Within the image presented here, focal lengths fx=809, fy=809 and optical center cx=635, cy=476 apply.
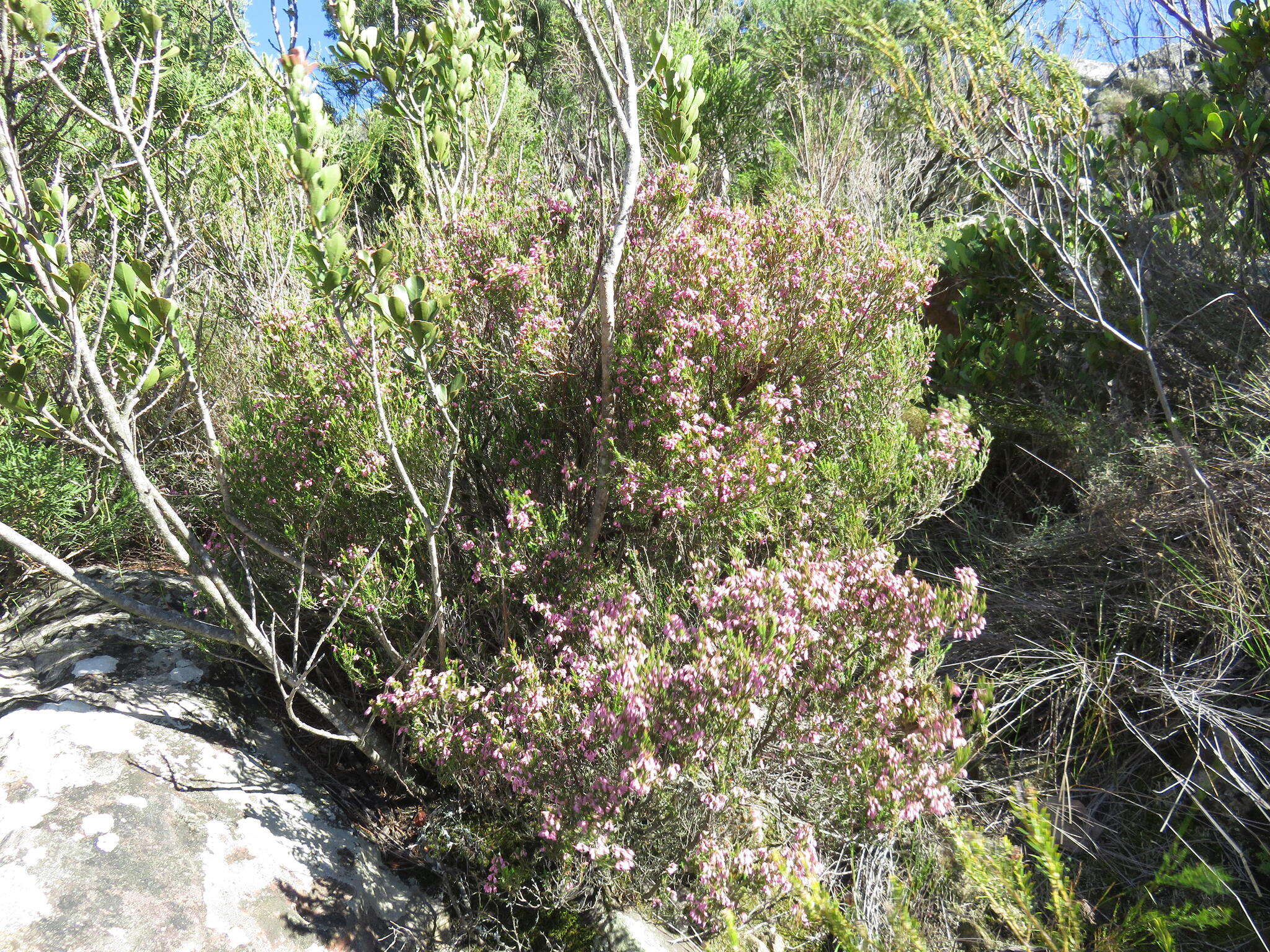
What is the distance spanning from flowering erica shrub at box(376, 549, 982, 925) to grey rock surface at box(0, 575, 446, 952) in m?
0.44

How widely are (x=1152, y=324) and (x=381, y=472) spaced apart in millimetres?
3286

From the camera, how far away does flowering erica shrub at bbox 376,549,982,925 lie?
221 cm

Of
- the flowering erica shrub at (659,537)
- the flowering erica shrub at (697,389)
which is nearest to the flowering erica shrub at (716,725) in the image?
the flowering erica shrub at (659,537)

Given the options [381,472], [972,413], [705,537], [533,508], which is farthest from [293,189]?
[972,413]

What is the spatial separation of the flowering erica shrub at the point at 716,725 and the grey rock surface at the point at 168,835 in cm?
44

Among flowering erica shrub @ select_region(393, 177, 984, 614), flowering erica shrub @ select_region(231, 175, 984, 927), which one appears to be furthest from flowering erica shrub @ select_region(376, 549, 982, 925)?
flowering erica shrub @ select_region(393, 177, 984, 614)

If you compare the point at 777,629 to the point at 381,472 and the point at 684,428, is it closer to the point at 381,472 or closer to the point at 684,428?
the point at 684,428

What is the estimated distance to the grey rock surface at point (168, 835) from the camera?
7.01 feet

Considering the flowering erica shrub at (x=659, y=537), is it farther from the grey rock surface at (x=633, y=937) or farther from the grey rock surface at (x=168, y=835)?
the grey rock surface at (x=168, y=835)

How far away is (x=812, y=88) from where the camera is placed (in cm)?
842

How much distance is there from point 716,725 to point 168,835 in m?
1.63

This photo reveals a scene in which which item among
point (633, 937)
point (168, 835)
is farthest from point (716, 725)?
point (168, 835)

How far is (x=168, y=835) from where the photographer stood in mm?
2359

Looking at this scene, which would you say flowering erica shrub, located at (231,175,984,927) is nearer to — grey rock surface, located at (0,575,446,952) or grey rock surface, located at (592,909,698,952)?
grey rock surface, located at (592,909,698,952)
